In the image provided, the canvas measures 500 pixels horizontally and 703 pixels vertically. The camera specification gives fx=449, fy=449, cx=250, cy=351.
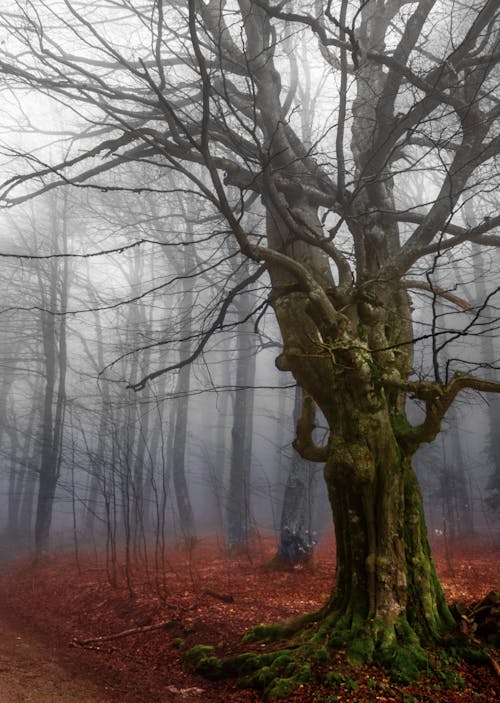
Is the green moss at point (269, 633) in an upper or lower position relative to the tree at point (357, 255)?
lower

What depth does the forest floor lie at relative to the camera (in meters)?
2.95

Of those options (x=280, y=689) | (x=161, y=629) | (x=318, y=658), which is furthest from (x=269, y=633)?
(x=161, y=629)

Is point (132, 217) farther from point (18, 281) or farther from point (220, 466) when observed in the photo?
point (220, 466)

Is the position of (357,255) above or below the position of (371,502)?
above

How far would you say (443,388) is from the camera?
3432 mm

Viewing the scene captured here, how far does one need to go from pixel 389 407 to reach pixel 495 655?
6.38 feet

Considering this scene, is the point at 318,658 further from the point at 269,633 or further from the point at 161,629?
the point at 161,629

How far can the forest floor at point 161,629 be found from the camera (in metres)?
2.95

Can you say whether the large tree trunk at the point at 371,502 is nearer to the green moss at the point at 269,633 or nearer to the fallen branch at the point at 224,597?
the green moss at the point at 269,633

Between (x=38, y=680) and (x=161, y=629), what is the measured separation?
1828 millimetres

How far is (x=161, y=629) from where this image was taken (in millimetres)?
4781

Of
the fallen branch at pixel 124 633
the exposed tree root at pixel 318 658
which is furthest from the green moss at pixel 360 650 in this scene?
the fallen branch at pixel 124 633

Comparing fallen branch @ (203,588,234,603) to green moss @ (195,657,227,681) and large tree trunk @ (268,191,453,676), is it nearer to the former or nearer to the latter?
green moss @ (195,657,227,681)

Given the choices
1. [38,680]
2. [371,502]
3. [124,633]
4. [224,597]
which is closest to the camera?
[38,680]
